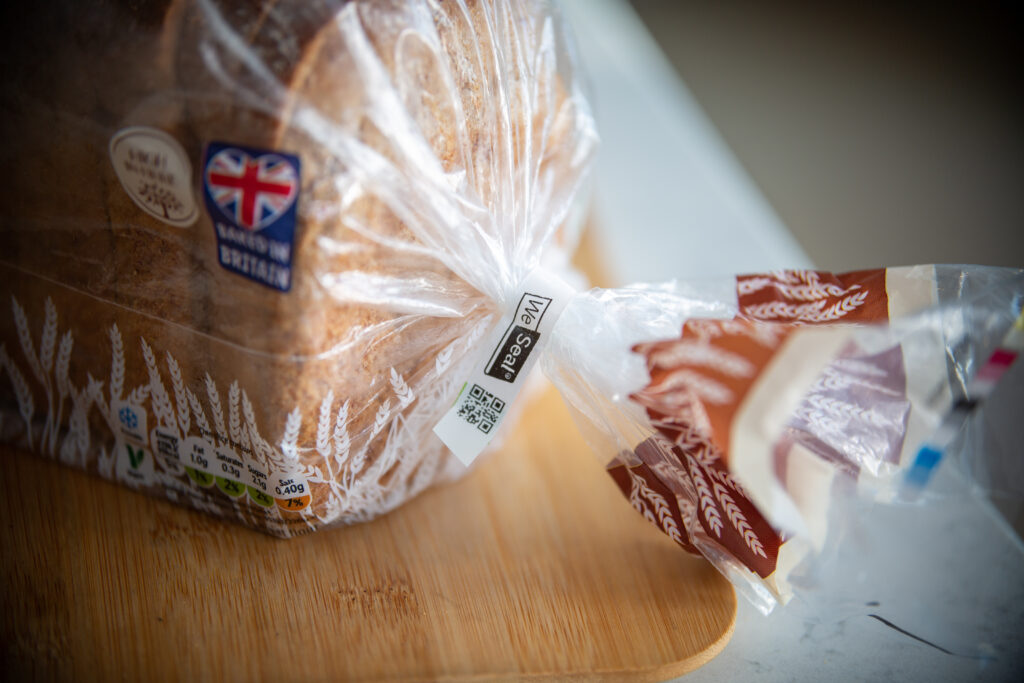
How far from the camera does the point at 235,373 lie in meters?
0.49

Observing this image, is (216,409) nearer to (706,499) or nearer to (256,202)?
(256,202)

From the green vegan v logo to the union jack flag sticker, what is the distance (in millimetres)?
206

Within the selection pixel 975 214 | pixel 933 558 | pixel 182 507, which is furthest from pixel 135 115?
pixel 975 214

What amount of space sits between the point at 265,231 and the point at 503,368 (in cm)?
18

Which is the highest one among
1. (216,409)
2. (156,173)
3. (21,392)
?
(156,173)

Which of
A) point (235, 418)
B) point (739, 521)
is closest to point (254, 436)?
point (235, 418)

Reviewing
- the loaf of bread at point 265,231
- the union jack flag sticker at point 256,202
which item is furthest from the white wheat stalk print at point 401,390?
the union jack flag sticker at point 256,202

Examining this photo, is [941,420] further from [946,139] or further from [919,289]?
[946,139]

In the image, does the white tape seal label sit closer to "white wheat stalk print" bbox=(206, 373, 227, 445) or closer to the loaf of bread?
the loaf of bread

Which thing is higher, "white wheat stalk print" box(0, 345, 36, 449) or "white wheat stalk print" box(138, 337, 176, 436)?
"white wheat stalk print" box(138, 337, 176, 436)

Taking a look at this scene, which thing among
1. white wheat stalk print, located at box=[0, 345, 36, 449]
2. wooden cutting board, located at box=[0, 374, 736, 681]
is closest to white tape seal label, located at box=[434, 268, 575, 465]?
wooden cutting board, located at box=[0, 374, 736, 681]

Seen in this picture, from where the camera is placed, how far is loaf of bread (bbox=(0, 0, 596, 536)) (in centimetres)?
43

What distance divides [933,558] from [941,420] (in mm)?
134

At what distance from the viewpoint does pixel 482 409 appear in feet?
1.76
